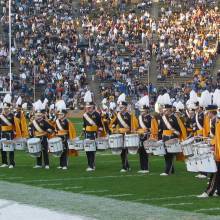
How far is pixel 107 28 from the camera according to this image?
54531mm

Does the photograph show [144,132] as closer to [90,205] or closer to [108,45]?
[90,205]

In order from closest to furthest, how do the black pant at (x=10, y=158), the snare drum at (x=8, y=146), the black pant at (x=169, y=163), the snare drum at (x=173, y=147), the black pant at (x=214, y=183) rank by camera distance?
the black pant at (x=214, y=183) → the snare drum at (x=173, y=147) → the black pant at (x=169, y=163) → the snare drum at (x=8, y=146) → the black pant at (x=10, y=158)

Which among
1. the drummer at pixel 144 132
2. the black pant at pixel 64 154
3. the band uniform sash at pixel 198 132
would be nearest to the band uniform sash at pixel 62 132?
the black pant at pixel 64 154

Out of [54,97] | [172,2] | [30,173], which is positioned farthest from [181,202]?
[172,2]

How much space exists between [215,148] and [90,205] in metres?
2.42

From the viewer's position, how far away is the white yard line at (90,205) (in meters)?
14.2

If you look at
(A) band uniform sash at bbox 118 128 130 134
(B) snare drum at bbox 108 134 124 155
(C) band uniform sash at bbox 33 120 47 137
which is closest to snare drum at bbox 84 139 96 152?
(B) snare drum at bbox 108 134 124 155

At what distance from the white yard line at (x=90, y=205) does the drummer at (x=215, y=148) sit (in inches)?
61.2

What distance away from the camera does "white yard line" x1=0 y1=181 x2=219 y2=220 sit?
559 inches

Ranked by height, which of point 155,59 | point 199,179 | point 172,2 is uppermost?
point 172,2

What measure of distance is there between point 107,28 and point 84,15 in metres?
2.85

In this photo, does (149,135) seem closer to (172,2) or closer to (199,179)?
(199,179)

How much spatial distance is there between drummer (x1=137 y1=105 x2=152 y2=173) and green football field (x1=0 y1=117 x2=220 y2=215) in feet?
0.85

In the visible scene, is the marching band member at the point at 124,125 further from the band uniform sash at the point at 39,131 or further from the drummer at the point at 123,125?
the band uniform sash at the point at 39,131
